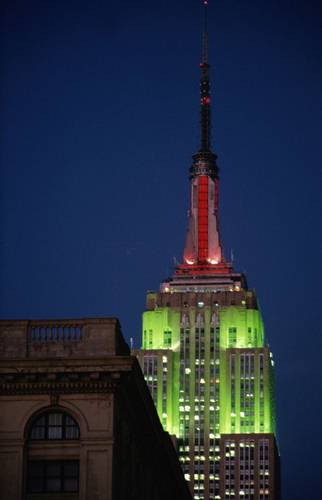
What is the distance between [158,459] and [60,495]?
19676 mm

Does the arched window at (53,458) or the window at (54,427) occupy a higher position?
the window at (54,427)

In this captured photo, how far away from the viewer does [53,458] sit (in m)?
64.3

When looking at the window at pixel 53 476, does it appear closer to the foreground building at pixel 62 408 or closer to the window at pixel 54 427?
the foreground building at pixel 62 408

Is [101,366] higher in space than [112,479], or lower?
higher

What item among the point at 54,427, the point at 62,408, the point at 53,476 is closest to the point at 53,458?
the point at 53,476

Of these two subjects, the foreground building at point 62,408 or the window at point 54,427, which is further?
the window at point 54,427

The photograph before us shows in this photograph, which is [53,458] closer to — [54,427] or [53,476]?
[53,476]

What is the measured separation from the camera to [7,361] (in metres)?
64.8

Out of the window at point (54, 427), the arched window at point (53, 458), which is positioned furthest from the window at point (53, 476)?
the window at point (54, 427)

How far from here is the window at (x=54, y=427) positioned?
2544 inches

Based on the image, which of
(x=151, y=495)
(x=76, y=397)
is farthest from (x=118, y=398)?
(x=151, y=495)

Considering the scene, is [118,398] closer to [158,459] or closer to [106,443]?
[106,443]

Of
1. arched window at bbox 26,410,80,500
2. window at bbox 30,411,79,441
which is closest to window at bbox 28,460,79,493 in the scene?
arched window at bbox 26,410,80,500

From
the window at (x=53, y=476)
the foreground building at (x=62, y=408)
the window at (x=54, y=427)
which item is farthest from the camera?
the window at (x=54, y=427)
